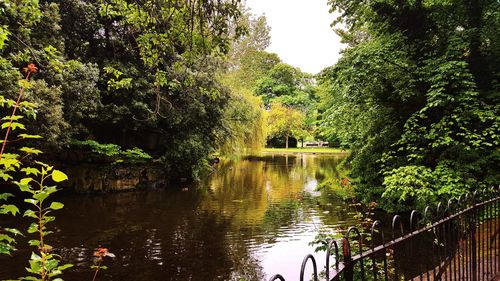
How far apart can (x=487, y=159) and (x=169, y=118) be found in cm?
1420

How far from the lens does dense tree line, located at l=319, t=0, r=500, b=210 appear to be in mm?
7680

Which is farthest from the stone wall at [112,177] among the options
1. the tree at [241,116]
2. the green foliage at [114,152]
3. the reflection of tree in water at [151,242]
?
the tree at [241,116]

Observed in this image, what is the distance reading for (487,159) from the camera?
7.76m

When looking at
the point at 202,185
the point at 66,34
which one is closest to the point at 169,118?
the point at 202,185

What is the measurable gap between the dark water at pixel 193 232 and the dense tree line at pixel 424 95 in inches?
104

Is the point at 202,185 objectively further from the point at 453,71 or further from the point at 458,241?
the point at 458,241

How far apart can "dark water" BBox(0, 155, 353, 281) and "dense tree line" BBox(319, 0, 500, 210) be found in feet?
8.67

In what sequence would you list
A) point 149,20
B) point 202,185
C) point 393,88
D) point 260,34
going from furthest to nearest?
point 260,34 < point 202,185 < point 393,88 < point 149,20

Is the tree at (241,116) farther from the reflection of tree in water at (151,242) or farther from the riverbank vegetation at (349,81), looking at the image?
the reflection of tree in water at (151,242)

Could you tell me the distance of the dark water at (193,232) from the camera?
7227 millimetres

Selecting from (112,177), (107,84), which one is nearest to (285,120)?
(112,177)

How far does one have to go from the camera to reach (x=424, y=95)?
9.01 m

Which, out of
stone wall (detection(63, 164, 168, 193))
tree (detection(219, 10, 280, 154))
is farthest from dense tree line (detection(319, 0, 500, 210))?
stone wall (detection(63, 164, 168, 193))

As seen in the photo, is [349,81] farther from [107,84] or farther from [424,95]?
[107,84]
